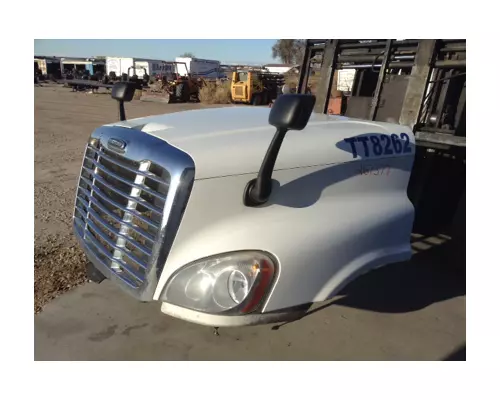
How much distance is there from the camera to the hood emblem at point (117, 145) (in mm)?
2420

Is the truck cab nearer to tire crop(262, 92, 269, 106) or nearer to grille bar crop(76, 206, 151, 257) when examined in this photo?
grille bar crop(76, 206, 151, 257)

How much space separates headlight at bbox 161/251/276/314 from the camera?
2068 mm

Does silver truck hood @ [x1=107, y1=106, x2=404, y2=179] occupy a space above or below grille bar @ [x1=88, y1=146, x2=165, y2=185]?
above

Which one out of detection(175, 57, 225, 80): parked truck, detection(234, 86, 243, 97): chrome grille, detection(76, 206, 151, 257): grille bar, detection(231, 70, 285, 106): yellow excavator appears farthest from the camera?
detection(175, 57, 225, 80): parked truck

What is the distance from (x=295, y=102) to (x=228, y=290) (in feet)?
3.25

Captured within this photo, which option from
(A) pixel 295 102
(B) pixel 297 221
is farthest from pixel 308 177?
(A) pixel 295 102

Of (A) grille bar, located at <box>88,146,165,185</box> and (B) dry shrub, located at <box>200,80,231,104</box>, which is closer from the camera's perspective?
(A) grille bar, located at <box>88,146,165,185</box>

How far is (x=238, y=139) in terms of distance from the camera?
240 cm

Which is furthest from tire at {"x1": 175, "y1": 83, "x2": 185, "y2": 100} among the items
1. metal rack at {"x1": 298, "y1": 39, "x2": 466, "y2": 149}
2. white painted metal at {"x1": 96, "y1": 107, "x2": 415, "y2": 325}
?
white painted metal at {"x1": 96, "y1": 107, "x2": 415, "y2": 325}

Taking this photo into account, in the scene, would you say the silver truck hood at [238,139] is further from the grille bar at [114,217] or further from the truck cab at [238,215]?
the grille bar at [114,217]

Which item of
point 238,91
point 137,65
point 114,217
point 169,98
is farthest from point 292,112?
point 137,65

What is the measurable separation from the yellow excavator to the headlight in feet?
82.9

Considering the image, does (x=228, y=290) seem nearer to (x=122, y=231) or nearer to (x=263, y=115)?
(x=122, y=231)

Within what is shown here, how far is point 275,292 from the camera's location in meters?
2.12
